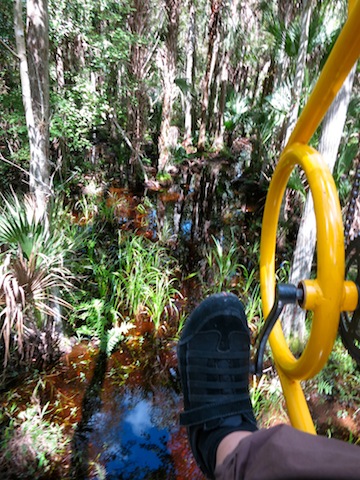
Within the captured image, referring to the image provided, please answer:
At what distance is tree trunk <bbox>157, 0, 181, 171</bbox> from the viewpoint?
6.14 meters

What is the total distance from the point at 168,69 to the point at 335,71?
6.65m

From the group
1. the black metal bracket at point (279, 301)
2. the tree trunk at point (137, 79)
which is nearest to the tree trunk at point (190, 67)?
the tree trunk at point (137, 79)

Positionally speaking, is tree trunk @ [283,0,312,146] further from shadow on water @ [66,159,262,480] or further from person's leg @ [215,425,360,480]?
person's leg @ [215,425,360,480]

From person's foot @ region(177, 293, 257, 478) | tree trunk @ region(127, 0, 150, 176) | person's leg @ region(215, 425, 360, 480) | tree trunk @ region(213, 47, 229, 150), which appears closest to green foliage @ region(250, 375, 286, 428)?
Answer: person's foot @ region(177, 293, 257, 478)

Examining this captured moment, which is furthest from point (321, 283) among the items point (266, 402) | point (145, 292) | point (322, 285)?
point (145, 292)

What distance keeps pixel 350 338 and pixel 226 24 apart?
30.1 ft

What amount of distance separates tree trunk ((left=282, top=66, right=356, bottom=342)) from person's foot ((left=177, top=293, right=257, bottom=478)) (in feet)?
3.50

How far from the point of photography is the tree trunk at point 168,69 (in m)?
6.14

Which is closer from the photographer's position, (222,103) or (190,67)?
(222,103)

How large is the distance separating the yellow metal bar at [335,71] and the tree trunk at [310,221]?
1.06 m

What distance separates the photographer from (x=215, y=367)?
4.36 feet

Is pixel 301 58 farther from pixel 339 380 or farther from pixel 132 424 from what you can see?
pixel 132 424

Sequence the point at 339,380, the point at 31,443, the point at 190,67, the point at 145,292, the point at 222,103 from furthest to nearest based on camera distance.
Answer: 1. the point at 190,67
2. the point at 222,103
3. the point at 145,292
4. the point at 339,380
5. the point at 31,443

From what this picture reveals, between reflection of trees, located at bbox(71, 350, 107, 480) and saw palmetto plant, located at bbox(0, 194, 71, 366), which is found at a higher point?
saw palmetto plant, located at bbox(0, 194, 71, 366)
